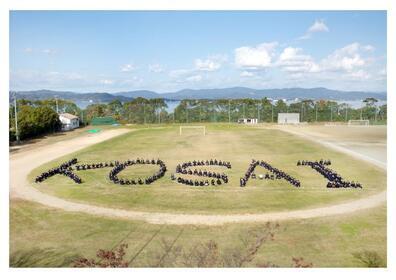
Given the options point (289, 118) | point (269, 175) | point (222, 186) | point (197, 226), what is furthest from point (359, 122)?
point (197, 226)

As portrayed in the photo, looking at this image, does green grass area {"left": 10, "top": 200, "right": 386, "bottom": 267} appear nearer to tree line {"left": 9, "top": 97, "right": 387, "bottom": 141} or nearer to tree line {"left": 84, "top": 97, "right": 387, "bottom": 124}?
tree line {"left": 9, "top": 97, "right": 387, "bottom": 141}

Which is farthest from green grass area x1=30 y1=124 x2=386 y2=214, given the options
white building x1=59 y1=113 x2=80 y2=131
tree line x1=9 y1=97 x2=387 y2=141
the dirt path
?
tree line x1=9 y1=97 x2=387 y2=141

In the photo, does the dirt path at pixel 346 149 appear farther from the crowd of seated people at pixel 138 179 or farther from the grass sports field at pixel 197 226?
the crowd of seated people at pixel 138 179

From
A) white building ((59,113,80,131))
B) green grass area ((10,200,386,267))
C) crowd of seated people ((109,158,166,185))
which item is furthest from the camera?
white building ((59,113,80,131))

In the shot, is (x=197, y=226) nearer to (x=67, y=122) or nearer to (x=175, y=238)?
Result: (x=175, y=238)

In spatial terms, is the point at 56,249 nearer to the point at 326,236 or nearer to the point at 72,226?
the point at 72,226
